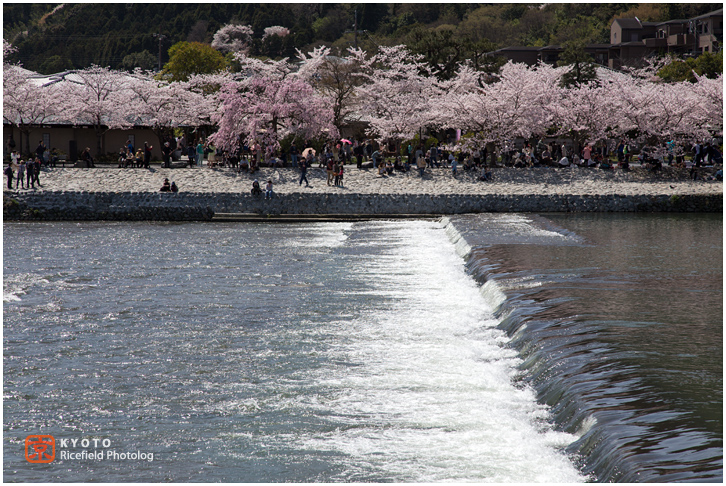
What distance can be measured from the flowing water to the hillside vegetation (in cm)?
6538

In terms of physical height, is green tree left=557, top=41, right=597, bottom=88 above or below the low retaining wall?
above

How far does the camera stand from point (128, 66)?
301 ft

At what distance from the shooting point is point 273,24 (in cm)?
10331

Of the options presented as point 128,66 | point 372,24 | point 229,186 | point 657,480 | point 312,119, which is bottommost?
point 657,480

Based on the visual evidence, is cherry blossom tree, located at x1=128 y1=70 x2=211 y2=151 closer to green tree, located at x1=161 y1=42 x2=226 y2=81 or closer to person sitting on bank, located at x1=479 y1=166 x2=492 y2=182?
green tree, located at x1=161 y1=42 x2=226 y2=81

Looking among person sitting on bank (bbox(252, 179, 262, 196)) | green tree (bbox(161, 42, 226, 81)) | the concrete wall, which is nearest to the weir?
person sitting on bank (bbox(252, 179, 262, 196))

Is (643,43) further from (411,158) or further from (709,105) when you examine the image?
(411,158)

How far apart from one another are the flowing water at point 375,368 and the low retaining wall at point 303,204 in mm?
13481

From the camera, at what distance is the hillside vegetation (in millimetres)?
89188

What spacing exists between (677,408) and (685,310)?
510 centimetres

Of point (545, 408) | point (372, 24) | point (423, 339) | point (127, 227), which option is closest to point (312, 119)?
point (127, 227)

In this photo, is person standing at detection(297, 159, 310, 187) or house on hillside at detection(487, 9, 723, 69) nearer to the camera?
person standing at detection(297, 159, 310, 187)

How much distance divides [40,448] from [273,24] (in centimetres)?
10142

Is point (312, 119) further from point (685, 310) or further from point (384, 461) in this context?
point (384, 461)
